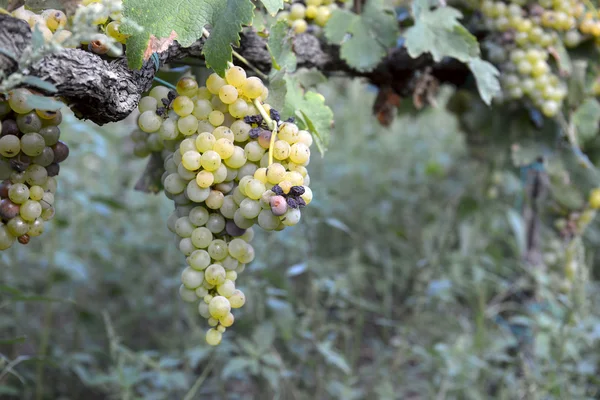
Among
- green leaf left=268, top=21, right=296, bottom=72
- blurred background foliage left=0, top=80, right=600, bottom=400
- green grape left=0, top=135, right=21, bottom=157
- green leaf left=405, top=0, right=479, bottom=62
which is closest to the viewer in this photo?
green grape left=0, top=135, right=21, bottom=157

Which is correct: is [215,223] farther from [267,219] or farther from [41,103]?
[41,103]

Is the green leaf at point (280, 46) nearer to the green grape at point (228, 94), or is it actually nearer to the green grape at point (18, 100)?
the green grape at point (228, 94)

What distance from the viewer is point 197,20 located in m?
0.88

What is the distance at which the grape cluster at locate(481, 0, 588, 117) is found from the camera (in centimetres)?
166

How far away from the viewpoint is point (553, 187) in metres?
2.08

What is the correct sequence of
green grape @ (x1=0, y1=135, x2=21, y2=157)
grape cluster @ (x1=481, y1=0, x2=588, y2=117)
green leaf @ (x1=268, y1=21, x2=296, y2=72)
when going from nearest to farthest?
green grape @ (x1=0, y1=135, x2=21, y2=157) → green leaf @ (x1=268, y1=21, x2=296, y2=72) → grape cluster @ (x1=481, y1=0, x2=588, y2=117)

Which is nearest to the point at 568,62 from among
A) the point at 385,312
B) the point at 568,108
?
the point at 568,108

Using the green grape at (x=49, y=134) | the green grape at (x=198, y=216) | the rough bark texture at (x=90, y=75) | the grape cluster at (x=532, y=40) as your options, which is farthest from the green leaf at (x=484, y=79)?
the green grape at (x=49, y=134)

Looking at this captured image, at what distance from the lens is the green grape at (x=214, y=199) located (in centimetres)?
89

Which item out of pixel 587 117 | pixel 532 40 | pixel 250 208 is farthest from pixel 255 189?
pixel 587 117

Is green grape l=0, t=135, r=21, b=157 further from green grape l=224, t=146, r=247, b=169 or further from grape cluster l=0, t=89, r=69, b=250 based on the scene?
green grape l=224, t=146, r=247, b=169

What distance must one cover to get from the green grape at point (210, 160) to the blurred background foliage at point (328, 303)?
0.64 m

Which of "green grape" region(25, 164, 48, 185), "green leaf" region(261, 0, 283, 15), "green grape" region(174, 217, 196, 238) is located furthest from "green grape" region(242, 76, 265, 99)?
"green grape" region(25, 164, 48, 185)

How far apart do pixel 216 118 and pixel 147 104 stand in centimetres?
12
